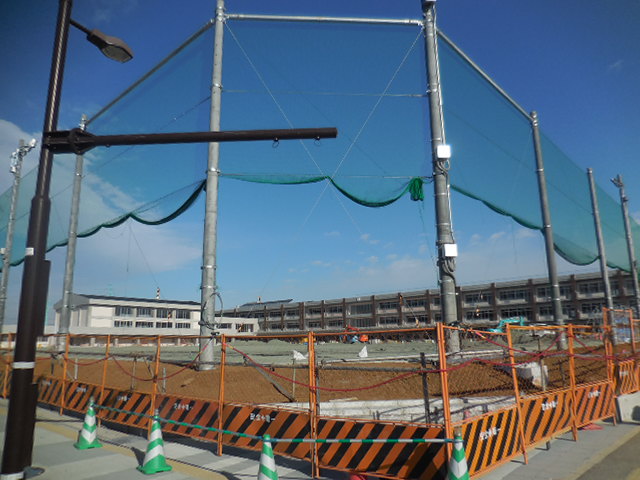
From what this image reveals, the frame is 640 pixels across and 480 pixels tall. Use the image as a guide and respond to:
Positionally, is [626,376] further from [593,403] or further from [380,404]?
[380,404]

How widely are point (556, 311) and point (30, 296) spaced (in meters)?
14.5

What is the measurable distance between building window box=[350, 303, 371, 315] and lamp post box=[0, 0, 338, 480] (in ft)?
284

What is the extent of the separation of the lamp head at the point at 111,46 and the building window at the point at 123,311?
78396 millimetres

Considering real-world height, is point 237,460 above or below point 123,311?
below

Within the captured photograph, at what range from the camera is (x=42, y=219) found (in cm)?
617

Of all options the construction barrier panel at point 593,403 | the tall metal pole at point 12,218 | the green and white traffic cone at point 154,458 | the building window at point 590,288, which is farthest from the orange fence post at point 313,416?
the building window at point 590,288

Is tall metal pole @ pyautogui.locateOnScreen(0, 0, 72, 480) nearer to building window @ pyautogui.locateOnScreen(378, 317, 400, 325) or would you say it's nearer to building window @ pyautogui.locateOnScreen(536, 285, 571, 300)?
building window @ pyautogui.locateOnScreen(536, 285, 571, 300)

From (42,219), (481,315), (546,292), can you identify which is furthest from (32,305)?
(481,315)

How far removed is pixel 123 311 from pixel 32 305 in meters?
79.1

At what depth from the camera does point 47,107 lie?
6.45 meters

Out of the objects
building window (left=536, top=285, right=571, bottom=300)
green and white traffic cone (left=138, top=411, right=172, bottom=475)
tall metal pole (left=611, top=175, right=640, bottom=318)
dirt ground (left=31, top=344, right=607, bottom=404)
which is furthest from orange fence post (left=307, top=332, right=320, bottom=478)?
building window (left=536, top=285, right=571, bottom=300)

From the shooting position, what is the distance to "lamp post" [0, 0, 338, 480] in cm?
556

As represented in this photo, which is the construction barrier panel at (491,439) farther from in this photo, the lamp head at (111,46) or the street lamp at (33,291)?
the lamp head at (111,46)

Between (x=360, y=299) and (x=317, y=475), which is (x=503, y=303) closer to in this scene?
(x=360, y=299)
